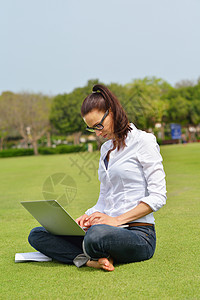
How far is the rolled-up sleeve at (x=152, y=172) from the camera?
309 centimetres

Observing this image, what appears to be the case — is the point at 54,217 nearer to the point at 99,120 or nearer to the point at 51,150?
the point at 99,120

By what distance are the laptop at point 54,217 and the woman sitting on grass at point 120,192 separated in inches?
4.7

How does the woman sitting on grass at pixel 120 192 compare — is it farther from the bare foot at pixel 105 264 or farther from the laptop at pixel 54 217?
the laptop at pixel 54 217

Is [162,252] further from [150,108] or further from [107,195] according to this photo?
[150,108]

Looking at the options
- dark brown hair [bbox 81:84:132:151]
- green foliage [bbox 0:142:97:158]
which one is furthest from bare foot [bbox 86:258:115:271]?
green foliage [bbox 0:142:97:158]

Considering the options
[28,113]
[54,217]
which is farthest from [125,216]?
[28,113]

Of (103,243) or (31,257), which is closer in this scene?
(103,243)

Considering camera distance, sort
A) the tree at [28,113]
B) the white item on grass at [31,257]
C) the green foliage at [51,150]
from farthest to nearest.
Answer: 1. the tree at [28,113]
2. the green foliage at [51,150]
3. the white item on grass at [31,257]

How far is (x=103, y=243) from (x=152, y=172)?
0.63 meters

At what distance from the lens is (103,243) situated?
10.0ft

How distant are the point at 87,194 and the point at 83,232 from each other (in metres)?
6.19

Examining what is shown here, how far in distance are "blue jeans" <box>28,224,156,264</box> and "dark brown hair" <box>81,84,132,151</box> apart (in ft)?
2.19

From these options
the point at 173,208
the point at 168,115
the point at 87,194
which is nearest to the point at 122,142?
the point at 173,208

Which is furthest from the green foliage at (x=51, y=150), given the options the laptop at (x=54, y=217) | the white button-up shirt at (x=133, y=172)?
the white button-up shirt at (x=133, y=172)
